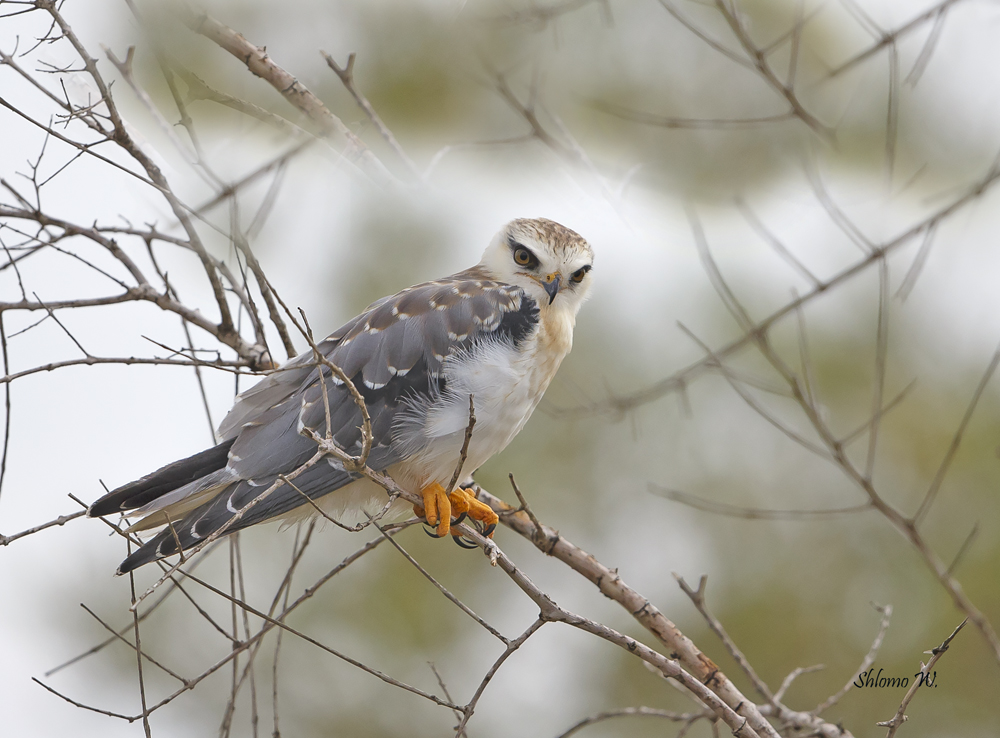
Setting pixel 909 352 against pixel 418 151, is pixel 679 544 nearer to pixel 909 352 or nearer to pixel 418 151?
pixel 909 352

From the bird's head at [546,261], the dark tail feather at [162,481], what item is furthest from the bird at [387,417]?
the bird's head at [546,261]

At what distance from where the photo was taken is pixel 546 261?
8.60 ft

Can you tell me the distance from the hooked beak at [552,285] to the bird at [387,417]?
5 cm

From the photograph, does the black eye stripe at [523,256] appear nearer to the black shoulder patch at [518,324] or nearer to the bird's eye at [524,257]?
the bird's eye at [524,257]

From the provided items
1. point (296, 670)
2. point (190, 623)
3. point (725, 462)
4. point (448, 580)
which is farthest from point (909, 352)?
point (190, 623)

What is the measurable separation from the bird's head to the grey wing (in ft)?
0.42

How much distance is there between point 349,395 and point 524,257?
2.58 feet

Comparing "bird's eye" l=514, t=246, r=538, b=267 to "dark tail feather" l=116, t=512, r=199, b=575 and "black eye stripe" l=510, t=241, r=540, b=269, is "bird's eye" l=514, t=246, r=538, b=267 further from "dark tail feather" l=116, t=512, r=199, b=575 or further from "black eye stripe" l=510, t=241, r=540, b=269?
"dark tail feather" l=116, t=512, r=199, b=575

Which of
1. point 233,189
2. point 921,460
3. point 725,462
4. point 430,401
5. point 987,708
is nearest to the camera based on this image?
point 233,189

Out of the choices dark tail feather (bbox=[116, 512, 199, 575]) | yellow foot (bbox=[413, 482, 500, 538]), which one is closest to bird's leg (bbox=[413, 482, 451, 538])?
yellow foot (bbox=[413, 482, 500, 538])

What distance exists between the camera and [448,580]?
19.5ft

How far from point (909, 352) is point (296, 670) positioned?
5148 mm

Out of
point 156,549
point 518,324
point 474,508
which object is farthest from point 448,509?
point 156,549

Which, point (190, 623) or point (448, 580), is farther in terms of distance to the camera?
point (448, 580)
